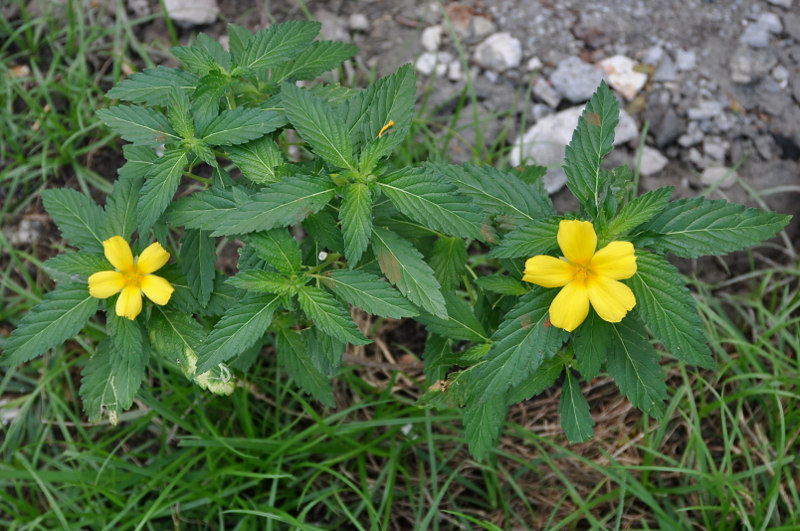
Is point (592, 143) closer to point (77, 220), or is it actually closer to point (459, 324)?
point (459, 324)

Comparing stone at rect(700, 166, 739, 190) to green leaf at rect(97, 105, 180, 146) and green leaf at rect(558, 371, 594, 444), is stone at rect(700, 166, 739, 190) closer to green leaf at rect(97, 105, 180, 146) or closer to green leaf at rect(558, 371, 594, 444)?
green leaf at rect(558, 371, 594, 444)

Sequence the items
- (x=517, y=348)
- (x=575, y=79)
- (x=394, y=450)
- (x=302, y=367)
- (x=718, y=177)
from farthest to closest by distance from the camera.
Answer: (x=575, y=79)
(x=718, y=177)
(x=394, y=450)
(x=302, y=367)
(x=517, y=348)

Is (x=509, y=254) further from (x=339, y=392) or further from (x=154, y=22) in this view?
(x=154, y=22)

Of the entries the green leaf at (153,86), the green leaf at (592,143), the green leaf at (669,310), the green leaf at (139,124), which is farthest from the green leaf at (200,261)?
the green leaf at (669,310)

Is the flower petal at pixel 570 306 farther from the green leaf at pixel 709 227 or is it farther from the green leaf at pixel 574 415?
the green leaf at pixel 574 415

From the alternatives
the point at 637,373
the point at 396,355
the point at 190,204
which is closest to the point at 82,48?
the point at 190,204

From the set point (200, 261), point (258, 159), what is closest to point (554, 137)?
point (258, 159)

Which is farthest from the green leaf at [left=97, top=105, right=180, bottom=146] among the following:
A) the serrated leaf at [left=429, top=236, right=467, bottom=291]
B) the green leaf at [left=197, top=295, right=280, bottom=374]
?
the serrated leaf at [left=429, top=236, right=467, bottom=291]
